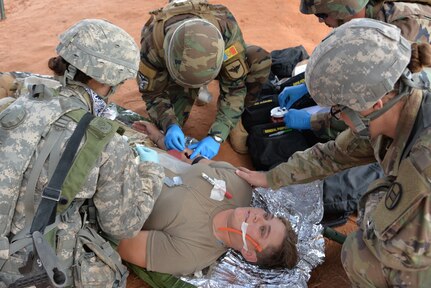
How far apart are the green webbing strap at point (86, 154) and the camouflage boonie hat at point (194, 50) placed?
1479mm

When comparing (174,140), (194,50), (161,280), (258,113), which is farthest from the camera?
(258,113)

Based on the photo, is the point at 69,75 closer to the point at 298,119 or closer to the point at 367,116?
the point at 367,116

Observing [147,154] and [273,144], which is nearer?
[147,154]

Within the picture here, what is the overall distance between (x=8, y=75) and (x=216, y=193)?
6.08 feet

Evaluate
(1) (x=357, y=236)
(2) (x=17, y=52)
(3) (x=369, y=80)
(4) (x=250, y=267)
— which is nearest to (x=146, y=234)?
(4) (x=250, y=267)

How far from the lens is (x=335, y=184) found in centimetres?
387

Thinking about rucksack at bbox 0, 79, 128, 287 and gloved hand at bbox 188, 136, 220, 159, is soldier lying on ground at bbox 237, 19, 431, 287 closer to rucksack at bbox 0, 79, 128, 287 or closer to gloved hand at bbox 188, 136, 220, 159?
rucksack at bbox 0, 79, 128, 287

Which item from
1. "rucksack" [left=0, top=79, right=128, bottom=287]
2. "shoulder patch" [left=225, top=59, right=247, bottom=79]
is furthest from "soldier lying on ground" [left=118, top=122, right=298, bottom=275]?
"shoulder patch" [left=225, top=59, right=247, bottom=79]

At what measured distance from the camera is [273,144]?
4.25 m

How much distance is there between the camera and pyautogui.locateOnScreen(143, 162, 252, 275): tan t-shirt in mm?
3166

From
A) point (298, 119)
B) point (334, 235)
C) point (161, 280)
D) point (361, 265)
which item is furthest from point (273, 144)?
point (361, 265)

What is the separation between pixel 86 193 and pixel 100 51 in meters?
0.77

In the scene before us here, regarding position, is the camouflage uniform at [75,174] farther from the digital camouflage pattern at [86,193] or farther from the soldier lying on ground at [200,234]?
the soldier lying on ground at [200,234]

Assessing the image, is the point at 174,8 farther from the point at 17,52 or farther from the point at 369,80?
the point at 17,52
